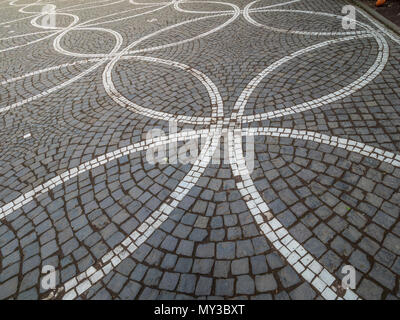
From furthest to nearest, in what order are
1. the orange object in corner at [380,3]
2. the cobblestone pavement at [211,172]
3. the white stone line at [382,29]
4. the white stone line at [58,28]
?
the white stone line at [58,28]
the orange object in corner at [380,3]
the white stone line at [382,29]
the cobblestone pavement at [211,172]

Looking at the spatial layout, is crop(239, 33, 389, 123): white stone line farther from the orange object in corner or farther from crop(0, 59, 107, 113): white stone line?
crop(0, 59, 107, 113): white stone line

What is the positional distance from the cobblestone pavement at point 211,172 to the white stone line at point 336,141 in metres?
0.03

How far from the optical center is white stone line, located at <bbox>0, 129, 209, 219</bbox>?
15.5 ft

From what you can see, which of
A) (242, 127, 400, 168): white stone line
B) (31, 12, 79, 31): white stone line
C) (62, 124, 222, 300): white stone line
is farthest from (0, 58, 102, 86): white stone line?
(242, 127, 400, 168): white stone line

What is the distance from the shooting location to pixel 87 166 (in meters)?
5.22

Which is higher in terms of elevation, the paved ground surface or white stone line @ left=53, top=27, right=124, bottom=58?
the paved ground surface

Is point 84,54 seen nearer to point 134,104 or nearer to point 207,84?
point 134,104

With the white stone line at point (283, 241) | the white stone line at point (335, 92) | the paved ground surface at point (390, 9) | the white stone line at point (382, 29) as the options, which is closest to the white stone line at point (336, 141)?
the white stone line at point (335, 92)

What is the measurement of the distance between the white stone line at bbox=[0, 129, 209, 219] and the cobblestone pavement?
3cm

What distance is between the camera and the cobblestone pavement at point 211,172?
350 centimetres

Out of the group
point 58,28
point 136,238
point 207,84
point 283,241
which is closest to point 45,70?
point 58,28

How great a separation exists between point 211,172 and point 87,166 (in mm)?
2454

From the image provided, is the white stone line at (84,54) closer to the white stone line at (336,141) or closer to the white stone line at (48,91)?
the white stone line at (48,91)

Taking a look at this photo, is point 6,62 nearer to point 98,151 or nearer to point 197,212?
point 98,151
